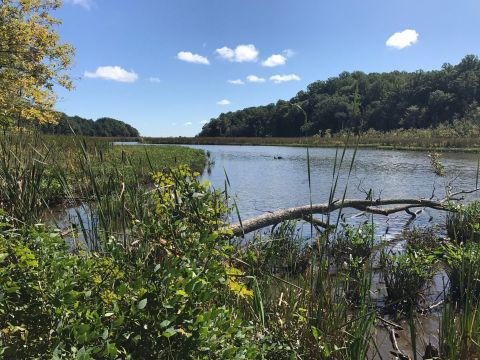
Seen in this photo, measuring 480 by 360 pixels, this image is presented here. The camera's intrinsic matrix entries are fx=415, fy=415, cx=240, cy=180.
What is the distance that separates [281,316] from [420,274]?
113 inches

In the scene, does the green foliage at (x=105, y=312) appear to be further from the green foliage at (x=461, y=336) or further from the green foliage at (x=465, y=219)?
the green foliage at (x=465, y=219)

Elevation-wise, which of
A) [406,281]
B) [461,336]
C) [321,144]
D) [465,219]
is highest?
[321,144]

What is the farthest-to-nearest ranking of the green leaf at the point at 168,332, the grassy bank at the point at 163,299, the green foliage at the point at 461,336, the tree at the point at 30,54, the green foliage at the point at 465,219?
the tree at the point at 30,54
the green foliage at the point at 465,219
the green foliage at the point at 461,336
the grassy bank at the point at 163,299
the green leaf at the point at 168,332

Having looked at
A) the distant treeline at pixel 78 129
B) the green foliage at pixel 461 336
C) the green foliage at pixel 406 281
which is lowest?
the green foliage at pixel 406 281

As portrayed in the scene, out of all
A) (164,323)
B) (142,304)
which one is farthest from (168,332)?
(142,304)

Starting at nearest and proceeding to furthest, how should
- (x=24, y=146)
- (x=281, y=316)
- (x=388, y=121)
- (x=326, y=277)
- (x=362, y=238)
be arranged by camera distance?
(x=281, y=316)
(x=326, y=277)
(x=24, y=146)
(x=362, y=238)
(x=388, y=121)

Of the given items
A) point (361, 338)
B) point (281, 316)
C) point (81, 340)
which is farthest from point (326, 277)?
point (81, 340)

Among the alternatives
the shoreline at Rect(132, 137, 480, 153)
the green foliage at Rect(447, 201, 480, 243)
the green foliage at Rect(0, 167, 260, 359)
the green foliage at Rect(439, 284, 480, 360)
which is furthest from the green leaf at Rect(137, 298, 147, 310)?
the shoreline at Rect(132, 137, 480, 153)

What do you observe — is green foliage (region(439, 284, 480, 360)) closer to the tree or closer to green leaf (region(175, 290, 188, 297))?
green leaf (region(175, 290, 188, 297))

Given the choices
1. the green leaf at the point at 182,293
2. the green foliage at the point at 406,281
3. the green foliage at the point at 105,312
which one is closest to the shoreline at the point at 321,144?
the green foliage at the point at 406,281

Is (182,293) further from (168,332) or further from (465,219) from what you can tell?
(465,219)

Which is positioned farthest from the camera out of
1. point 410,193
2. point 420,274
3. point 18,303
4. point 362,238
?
point 410,193

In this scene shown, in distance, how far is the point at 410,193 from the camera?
15.7 metres

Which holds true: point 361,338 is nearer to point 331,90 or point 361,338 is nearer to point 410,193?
point 410,193
